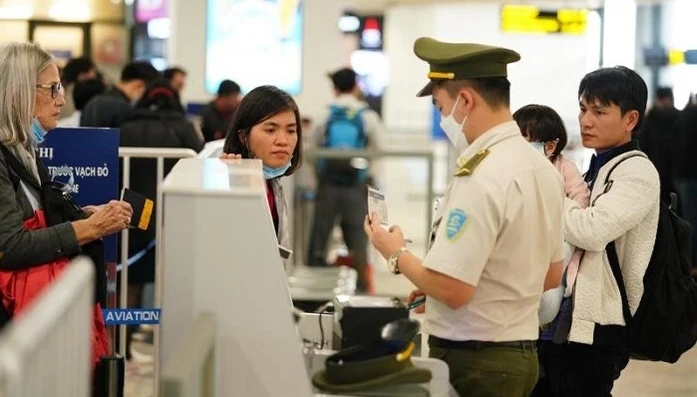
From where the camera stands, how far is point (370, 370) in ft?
9.74

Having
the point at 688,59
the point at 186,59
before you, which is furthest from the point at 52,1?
the point at 688,59

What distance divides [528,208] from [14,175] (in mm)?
1507

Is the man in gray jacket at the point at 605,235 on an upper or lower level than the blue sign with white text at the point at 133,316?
upper

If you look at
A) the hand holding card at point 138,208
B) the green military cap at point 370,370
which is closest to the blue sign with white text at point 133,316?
the hand holding card at point 138,208

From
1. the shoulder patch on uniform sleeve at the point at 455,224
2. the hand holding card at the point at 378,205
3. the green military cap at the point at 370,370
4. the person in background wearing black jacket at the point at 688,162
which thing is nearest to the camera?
the green military cap at the point at 370,370

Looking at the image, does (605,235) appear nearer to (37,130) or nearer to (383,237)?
(383,237)

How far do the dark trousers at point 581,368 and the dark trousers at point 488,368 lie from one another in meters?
0.78

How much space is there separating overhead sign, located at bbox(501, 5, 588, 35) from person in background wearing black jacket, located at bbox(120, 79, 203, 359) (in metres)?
8.87

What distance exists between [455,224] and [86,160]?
2.31m

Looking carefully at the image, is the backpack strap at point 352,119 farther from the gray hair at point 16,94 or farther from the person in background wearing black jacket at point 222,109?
the gray hair at point 16,94

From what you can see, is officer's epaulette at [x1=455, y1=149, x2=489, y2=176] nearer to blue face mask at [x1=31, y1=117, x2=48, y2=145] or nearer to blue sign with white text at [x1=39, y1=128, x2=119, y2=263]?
blue face mask at [x1=31, y1=117, x2=48, y2=145]

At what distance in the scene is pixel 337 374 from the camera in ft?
9.82

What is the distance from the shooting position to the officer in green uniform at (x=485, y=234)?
3102 mm

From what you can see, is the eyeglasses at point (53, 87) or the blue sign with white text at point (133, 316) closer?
the eyeglasses at point (53, 87)
